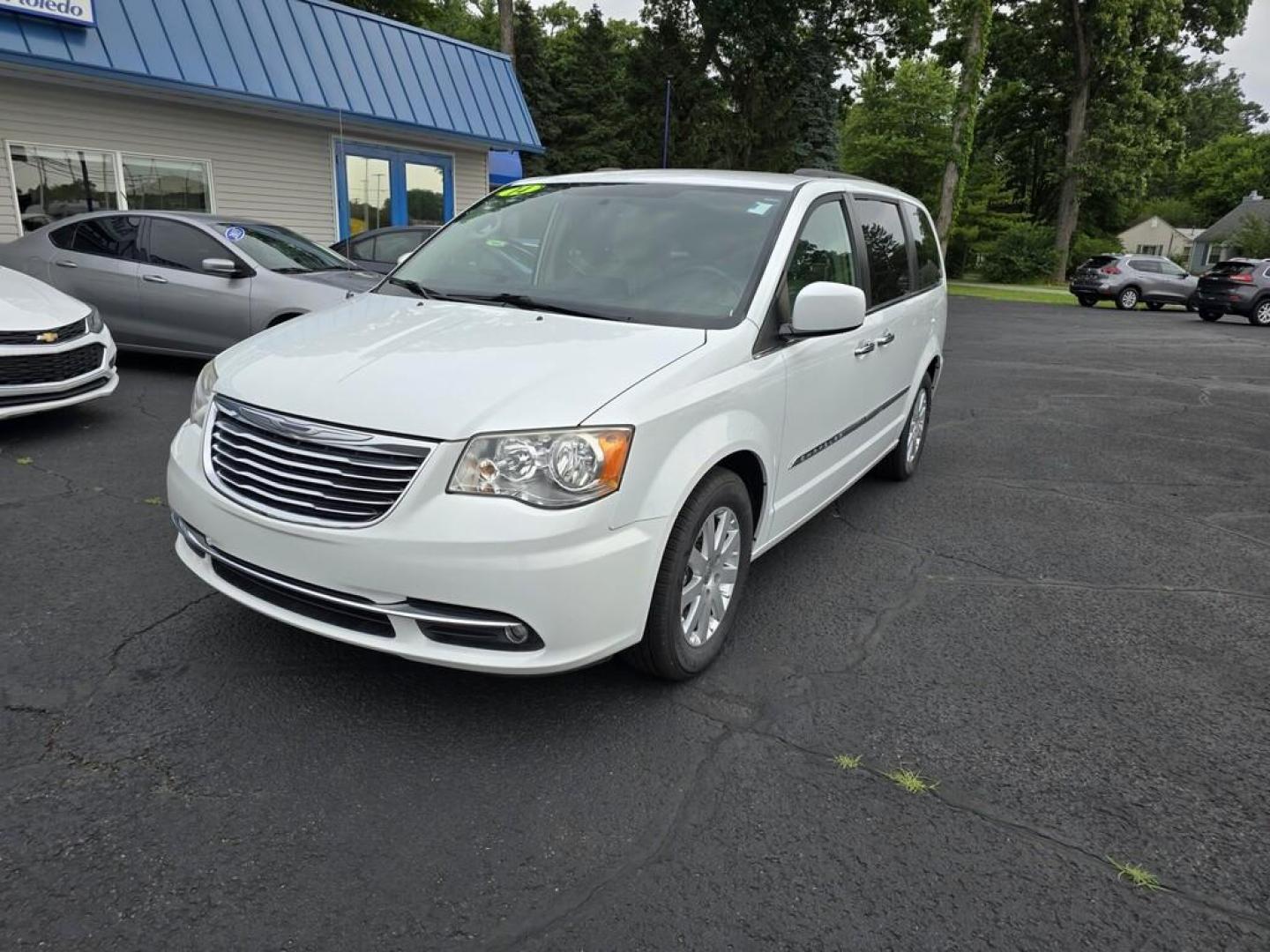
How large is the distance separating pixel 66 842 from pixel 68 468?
12.8 ft

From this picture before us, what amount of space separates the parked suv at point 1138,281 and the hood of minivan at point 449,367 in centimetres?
2850

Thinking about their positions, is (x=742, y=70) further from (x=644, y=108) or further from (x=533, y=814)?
(x=533, y=814)

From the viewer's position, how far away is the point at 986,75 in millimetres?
43500

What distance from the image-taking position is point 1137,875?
2383 millimetres

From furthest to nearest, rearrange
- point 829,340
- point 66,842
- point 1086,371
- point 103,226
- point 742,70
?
point 742,70 → point 1086,371 → point 103,226 → point 829,340 → point 66,842

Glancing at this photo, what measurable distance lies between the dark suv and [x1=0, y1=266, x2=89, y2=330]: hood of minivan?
25576mm

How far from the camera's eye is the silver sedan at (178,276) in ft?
26.3

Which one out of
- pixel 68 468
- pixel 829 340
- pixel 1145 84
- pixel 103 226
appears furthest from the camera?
pixel 1145 84

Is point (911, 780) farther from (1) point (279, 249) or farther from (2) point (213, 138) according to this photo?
(2) point (213, 138)

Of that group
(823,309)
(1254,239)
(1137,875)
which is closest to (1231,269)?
(823,309)

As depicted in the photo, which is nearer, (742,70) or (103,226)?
(103,226)

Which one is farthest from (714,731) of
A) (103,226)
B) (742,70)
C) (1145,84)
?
(1145,84)

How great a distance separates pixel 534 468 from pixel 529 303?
1253 mm

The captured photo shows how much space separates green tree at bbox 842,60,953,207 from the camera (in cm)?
4128
